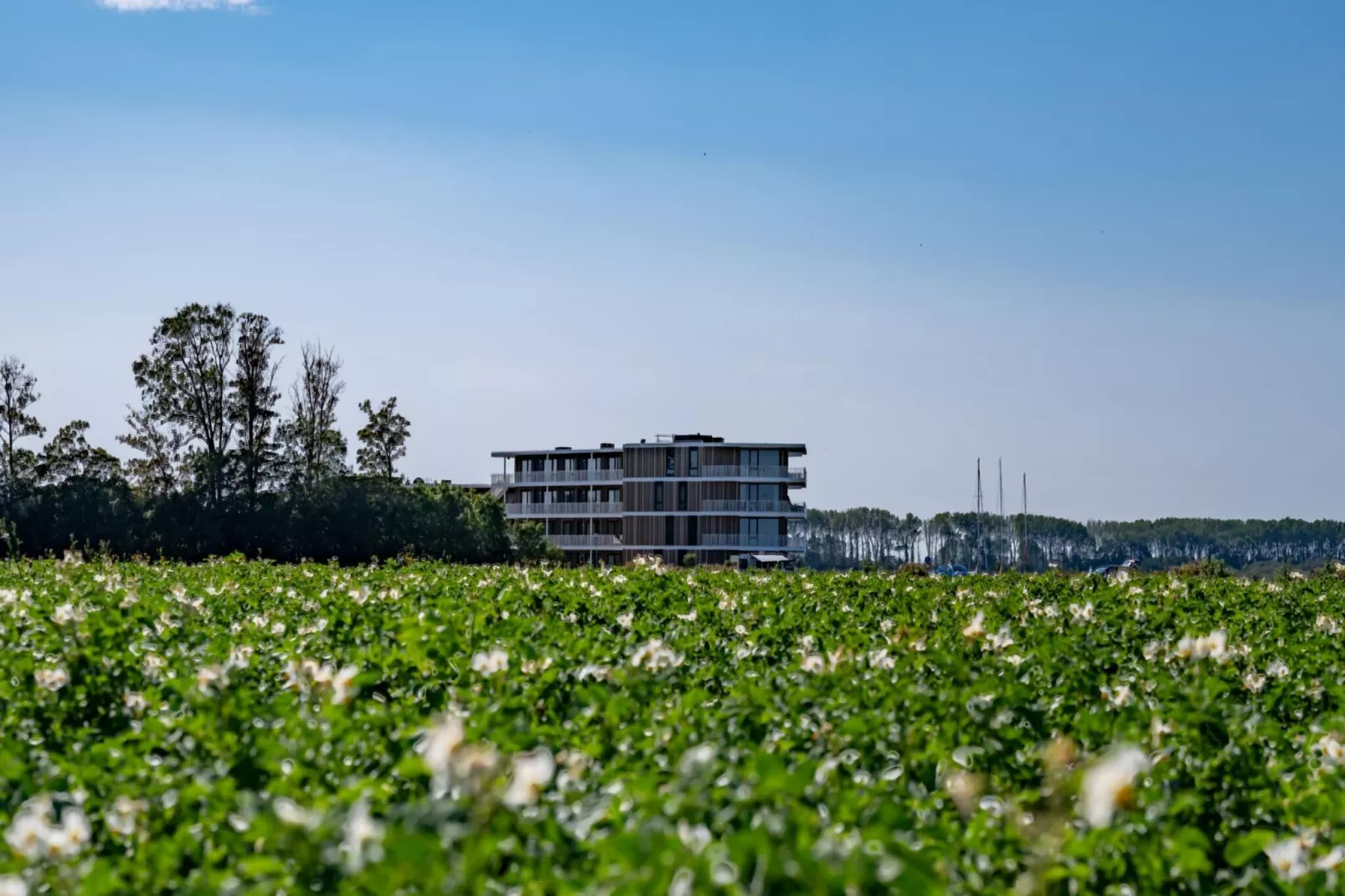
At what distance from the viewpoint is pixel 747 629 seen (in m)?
10.1

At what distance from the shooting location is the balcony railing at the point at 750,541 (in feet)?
251

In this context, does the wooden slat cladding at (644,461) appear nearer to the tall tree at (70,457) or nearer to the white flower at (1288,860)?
the tall tree at (70,457)

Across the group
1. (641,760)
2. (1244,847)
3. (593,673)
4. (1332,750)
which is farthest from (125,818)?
(1332,750)

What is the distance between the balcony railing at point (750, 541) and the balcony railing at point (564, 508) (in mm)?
6484

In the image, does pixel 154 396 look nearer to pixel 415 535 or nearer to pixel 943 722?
pixel 415 535

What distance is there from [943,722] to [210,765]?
2.69 metres

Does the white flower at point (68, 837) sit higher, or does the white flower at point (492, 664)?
the white flower at point (492, 664)

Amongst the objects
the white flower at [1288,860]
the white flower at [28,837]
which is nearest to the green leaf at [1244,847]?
the white flower at [1288,860]

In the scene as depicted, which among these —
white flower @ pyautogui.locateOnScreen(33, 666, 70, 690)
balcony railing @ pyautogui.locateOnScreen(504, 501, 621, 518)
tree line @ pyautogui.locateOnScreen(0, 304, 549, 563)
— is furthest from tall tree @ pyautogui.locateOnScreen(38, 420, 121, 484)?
white flower @ pyautogui.locateOnScreen(33, 666, 70, 690)

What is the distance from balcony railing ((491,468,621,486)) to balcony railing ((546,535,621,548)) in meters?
3.33

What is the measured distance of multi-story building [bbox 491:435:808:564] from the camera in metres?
76.9

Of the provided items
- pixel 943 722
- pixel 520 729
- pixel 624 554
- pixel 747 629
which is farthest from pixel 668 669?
pixel 624 554

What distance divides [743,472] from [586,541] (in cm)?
1082

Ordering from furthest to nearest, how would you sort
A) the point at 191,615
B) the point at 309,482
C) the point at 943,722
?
the point at 309,482, the point at 191,615, the point at 943,722
